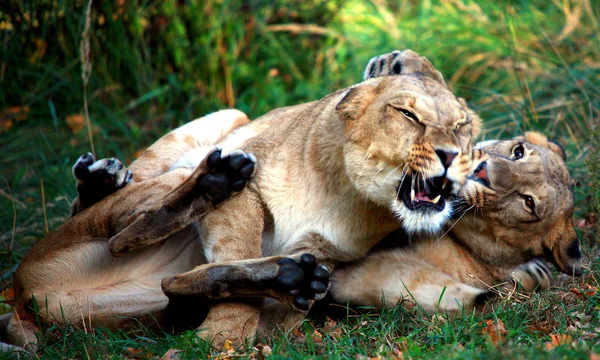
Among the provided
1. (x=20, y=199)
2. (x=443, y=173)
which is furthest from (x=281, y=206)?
(x=20, y=199)

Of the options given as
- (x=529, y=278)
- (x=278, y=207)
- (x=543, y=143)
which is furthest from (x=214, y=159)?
(x=543, y=143)

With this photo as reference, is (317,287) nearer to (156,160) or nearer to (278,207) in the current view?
(278,207)

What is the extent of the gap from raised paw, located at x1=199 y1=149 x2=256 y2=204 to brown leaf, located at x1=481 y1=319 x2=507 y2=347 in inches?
52.9

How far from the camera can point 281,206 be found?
155 inches

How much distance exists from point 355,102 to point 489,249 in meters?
1.10

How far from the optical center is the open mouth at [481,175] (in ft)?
13.0

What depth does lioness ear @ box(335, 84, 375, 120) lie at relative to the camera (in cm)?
380

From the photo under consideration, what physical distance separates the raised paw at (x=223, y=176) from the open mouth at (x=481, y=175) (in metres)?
1.12

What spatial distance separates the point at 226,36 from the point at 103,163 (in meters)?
3.83

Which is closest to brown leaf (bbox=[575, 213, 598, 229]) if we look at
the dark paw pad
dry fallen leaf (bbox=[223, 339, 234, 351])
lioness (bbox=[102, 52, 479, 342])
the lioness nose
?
lioness (bbox=[102, 52, 479, 342])

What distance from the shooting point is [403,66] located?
4.31 meters

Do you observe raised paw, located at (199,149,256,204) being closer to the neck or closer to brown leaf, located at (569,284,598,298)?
the neck

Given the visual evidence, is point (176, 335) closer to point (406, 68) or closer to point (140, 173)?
point (140, 173)

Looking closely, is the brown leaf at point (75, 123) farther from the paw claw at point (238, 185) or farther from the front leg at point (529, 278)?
the front leg at point (529, 278)
